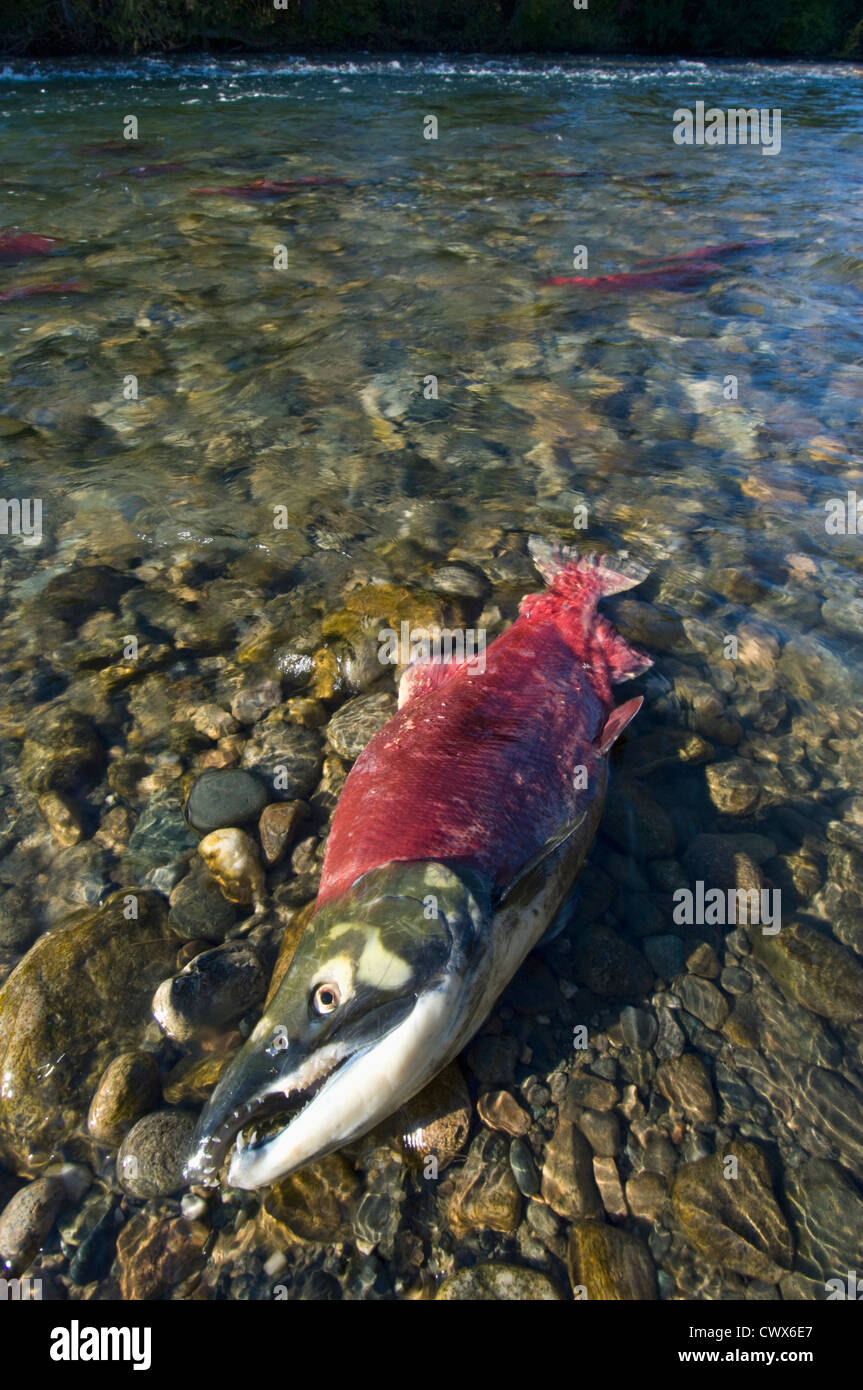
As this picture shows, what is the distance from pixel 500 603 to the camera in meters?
4.46

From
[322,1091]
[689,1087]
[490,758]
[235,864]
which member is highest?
[490,758]

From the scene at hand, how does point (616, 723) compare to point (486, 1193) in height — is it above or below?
above

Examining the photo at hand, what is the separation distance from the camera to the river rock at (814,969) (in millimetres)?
2975

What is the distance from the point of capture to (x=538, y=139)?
A: 15.4m

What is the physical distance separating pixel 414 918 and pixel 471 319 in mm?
6934

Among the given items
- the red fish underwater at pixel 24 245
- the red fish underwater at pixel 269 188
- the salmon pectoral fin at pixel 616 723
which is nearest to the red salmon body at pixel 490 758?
the salmon pectoral fin at pixel 616 723

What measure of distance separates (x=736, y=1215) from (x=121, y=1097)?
1977 millimetres

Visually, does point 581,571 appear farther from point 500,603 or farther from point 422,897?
point 422,897

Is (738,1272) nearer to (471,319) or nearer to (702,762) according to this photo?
(702,762)

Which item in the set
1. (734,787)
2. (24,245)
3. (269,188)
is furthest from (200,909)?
(269,188)

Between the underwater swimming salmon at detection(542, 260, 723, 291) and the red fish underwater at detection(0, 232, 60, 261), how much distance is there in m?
5.76

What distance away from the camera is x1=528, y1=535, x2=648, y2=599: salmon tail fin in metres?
4.31

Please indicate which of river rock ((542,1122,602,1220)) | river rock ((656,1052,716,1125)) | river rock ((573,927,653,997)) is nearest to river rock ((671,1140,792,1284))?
river rock ((656,1052,716,1125))
